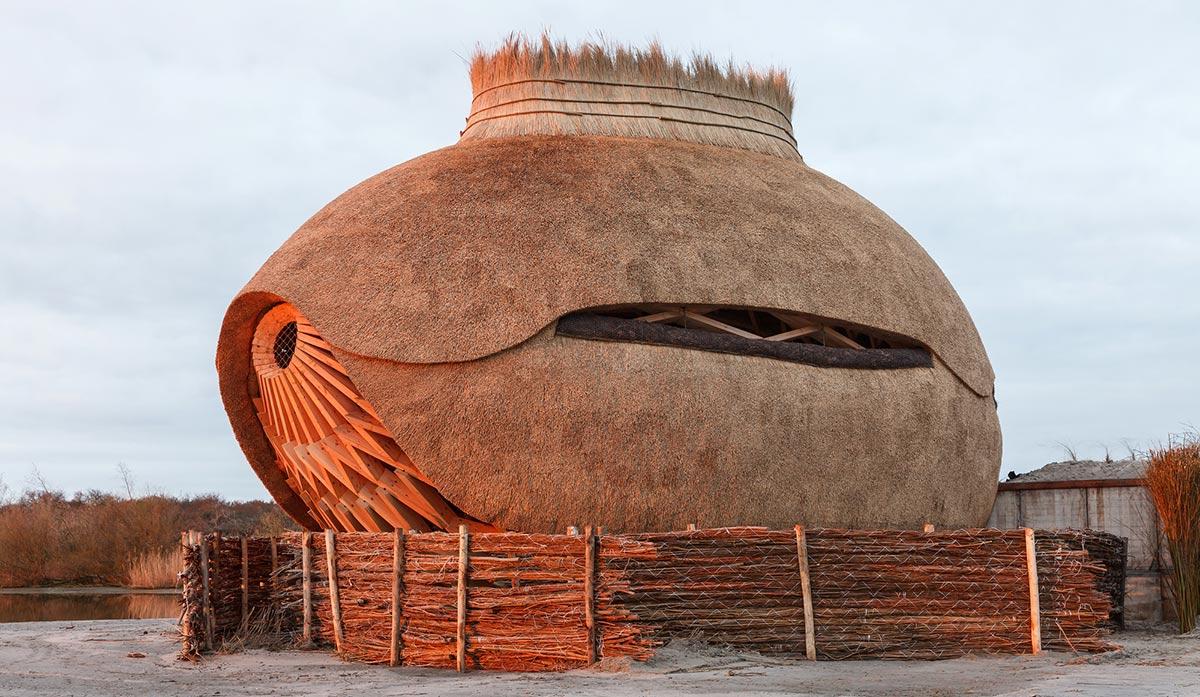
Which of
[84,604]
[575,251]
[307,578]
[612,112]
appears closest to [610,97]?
[612,112]

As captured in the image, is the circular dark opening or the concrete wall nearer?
the circular dark opening

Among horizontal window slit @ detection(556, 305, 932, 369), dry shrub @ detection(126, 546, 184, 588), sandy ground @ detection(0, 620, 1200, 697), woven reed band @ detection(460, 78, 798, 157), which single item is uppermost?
woven reed band @ detection(460, 78, 798, 157)

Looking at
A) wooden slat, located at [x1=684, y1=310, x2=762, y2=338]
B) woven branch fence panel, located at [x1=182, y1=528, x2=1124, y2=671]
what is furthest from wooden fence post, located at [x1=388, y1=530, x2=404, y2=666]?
wooden slat, located at [x1=684, y1=310, x2=762, y2=338]

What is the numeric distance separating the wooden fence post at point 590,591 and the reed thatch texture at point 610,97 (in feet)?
19.5

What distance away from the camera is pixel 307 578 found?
11.4 m

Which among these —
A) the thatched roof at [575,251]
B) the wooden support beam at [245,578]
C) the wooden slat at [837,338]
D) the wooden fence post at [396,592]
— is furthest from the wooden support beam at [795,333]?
the wooden support beam at [245,578]

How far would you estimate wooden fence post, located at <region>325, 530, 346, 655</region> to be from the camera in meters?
11.0

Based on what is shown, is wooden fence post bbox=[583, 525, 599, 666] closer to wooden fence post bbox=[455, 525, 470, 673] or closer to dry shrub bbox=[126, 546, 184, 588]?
wooden fence post bbox=[455, 525, 470, 673]

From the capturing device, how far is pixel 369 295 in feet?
39.4

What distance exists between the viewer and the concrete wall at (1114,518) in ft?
45.6

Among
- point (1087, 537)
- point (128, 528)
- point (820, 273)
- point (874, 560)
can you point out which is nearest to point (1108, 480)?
point (1087, 537)

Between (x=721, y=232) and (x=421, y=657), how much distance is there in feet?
16.6

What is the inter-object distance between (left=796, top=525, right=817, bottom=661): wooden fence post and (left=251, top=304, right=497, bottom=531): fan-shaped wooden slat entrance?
320 cm

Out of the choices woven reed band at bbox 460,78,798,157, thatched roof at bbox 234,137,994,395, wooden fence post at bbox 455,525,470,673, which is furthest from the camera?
woven reed band at bbox 460,78,798,157
